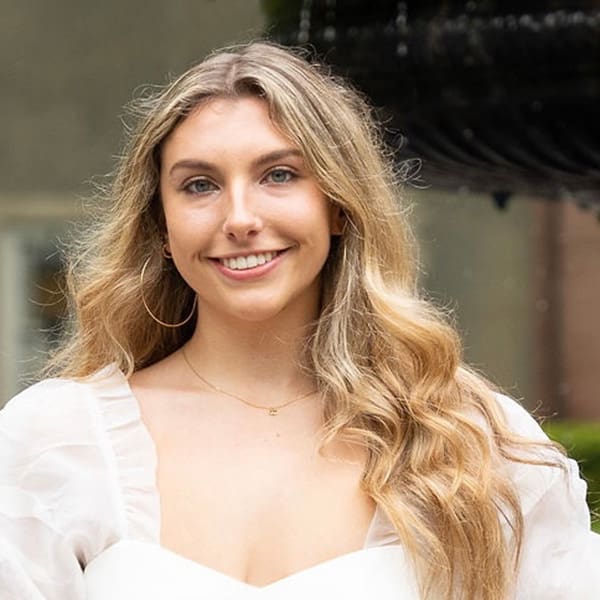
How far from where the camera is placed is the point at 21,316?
38.5ft

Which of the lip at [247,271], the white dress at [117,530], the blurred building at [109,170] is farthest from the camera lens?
the blurred building at [109,170]

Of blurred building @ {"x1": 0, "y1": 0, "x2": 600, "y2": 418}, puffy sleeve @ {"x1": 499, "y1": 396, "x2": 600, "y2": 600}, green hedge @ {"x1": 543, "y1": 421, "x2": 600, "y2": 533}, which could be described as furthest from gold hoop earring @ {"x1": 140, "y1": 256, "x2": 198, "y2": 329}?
blurred building @ {"x1": 0, "y1": 0, "x2": 600, "y2": 418}

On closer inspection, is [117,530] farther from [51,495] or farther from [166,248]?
[166,248]

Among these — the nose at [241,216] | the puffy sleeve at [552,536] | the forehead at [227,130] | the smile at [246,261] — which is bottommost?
the puffy sleeve at [552,536]

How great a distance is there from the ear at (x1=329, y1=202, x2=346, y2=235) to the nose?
184mm

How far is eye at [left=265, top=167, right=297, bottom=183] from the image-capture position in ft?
9.03

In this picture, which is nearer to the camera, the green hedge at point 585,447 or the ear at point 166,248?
the ear at point 166,248

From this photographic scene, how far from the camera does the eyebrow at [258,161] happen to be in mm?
2744

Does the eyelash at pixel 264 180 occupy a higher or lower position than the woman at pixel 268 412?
higher

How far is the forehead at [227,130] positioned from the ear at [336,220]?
6.0 inches

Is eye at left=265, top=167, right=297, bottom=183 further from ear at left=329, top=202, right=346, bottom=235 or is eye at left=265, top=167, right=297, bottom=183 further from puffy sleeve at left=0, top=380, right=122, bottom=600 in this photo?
puffy sleeve at left=0, top=380, right=122, bottom=600

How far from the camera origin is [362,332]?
2.92 m

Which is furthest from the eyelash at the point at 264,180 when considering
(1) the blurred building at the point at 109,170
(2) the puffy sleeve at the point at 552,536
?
(1) the blurred building at the point at 109,170

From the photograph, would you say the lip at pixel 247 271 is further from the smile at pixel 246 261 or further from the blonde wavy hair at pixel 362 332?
the blonde wavy hair at pixel 362 332
